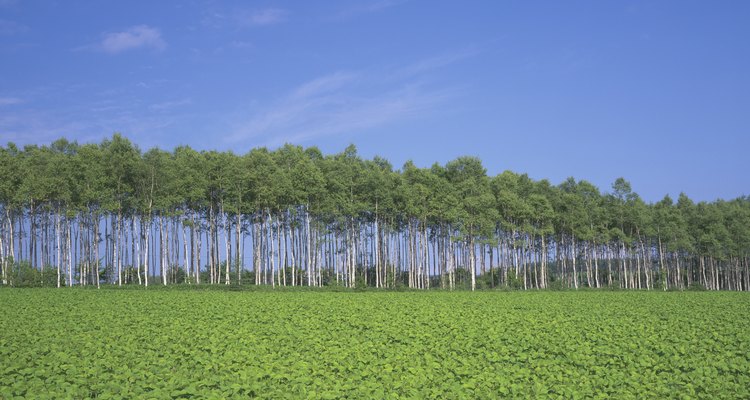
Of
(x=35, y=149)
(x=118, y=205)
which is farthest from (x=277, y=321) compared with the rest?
(x=35, y=149)

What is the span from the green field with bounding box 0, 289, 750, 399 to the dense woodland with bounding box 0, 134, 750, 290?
2924cm

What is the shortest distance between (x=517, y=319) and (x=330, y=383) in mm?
12867

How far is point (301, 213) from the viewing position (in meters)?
63.8

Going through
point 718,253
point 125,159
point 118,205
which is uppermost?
point 125,159

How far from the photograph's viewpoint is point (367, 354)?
16.6 metres

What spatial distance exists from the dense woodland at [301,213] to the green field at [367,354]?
2924cm

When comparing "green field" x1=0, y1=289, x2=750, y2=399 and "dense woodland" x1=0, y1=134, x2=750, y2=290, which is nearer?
"green field" x1=0, y1=289, x2=750, y2=399

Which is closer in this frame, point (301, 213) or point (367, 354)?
point (367, 354)

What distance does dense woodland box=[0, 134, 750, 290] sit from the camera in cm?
5362

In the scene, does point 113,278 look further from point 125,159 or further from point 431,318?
point 431,318

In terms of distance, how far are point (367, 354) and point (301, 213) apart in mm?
47972

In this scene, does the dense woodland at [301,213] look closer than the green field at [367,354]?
Result: No

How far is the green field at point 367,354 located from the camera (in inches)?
506

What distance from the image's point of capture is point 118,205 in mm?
52500
